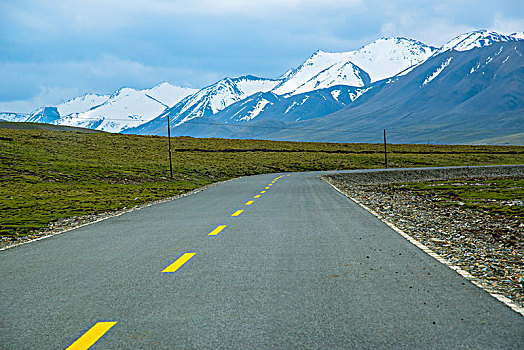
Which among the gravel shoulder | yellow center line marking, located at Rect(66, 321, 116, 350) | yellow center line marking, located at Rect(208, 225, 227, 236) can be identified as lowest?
the gravel shoulder

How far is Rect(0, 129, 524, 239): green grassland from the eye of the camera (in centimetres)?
2428

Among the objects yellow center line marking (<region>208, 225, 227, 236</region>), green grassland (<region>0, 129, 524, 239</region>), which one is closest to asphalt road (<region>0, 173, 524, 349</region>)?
yellow center line marking (<region>208, 225, 227, 236</region>)

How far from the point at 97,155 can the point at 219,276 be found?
228 feet

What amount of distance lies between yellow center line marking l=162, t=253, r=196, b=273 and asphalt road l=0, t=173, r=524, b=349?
0.18ft

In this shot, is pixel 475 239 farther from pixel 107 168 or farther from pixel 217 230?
pixel 107 168

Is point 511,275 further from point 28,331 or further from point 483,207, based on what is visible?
point 483,207

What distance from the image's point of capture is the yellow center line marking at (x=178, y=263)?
8.37 meters

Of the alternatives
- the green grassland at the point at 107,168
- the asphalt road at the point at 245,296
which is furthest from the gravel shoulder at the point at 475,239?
the green grassland at the point at 107,168

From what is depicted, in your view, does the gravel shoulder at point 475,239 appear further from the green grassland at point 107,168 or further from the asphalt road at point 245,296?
the green grassland at point 107,168

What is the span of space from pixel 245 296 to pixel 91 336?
6.83 ft

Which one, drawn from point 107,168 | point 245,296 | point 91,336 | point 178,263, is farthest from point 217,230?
point 107,168

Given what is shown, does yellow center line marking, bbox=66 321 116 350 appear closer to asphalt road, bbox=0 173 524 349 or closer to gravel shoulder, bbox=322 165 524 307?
asphalt road, bbox=0 173 524 349

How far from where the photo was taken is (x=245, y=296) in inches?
264

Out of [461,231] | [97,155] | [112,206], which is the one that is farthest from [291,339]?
[97,155]
